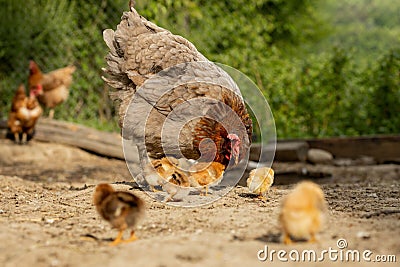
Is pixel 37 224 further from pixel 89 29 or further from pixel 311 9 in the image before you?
pixel 311 9

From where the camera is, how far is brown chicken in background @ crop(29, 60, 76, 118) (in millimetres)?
8961

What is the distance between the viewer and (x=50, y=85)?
29.2 ft

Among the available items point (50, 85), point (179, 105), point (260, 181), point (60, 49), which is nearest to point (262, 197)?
point (260, 181)

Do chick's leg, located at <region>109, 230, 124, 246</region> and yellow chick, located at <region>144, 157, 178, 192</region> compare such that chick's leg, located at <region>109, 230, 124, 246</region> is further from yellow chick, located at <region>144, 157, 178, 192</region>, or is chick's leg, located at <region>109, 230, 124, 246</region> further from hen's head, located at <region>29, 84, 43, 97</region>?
hen's head, located at <region>29, 84, 43, 97</region>

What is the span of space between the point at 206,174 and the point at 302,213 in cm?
152

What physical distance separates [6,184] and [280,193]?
8.19 ft

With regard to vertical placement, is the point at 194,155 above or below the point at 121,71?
below

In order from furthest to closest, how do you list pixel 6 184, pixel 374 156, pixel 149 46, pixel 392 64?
1. pixel 392 64
2. pixel 374 156
3. pixel 6 184
4. pixel 149 46

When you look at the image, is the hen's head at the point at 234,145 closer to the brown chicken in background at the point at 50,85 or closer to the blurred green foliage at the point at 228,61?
the blurred green foliage at the point at 228,61

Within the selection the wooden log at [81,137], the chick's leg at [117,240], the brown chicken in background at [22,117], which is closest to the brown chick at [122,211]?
the chick's leg at [117,240]

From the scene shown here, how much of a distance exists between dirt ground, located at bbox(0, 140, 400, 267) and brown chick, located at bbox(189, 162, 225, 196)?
186 mm

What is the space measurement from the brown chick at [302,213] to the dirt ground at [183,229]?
0.09 metres

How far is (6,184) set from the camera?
4.92m

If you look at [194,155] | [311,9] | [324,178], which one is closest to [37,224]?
[194,155]
